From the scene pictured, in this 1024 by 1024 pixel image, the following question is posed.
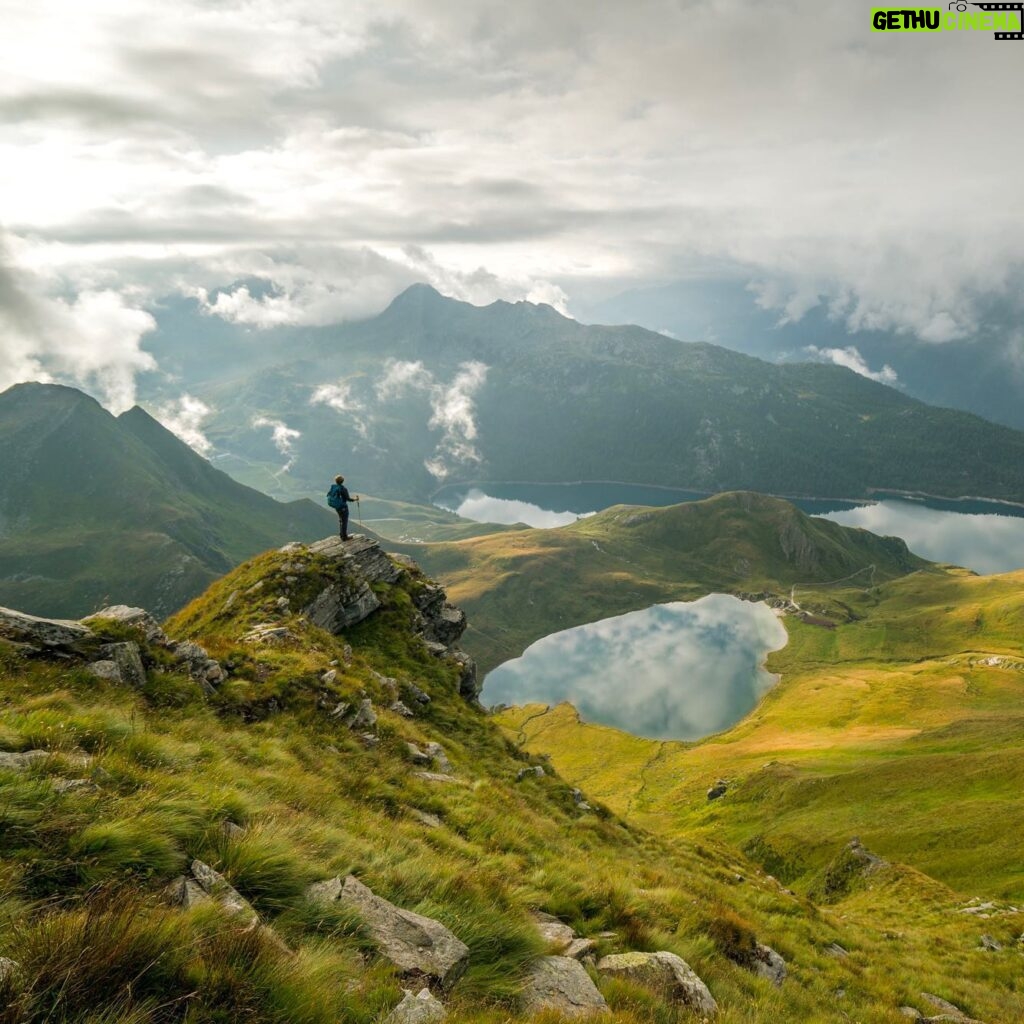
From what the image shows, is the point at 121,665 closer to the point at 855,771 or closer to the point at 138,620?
the point at 138,620

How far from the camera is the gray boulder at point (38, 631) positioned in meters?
15.0

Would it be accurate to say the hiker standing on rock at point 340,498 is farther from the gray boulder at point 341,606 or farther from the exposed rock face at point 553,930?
the exposed rock face at point 553,930

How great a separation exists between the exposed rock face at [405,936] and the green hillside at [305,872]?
16 centimetres

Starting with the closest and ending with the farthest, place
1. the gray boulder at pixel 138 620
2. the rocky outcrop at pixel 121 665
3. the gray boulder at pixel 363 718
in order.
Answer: the rocky outcrop at pixel 121 665 < the gray boulder at pixel 138 620 < the gray boulder at pixel 363 718

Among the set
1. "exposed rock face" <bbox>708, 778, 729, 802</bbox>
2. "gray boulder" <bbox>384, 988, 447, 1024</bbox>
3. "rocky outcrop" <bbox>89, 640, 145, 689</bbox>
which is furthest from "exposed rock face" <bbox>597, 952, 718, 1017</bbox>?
"exposed rock face" <bbox>708, 778, 729, 802</bbox>

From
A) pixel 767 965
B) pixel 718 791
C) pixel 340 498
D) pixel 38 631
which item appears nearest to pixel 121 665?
pixel 38 631

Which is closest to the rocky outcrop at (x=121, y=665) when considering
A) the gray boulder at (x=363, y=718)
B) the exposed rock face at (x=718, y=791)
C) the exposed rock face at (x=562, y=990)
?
the gray boulder at (x=363, y=718)

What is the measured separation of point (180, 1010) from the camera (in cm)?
476

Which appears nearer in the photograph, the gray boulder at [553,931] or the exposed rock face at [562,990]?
the exposed rock face at [562,990]

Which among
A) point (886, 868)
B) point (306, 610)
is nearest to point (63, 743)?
point (306, 610)

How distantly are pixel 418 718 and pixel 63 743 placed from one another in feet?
67.0

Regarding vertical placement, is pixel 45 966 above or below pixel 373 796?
above

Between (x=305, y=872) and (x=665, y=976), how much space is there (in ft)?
20.0

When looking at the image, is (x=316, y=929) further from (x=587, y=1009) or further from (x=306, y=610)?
(x=306, y=610)
